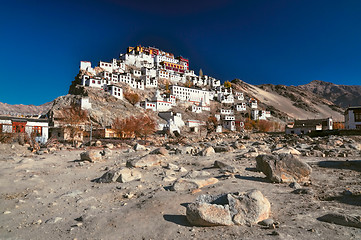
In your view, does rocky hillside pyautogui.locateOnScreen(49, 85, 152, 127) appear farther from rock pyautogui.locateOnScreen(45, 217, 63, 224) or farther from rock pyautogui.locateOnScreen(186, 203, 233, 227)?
rock pyautogui.locateOnScreen(186, 203, 233, 227)

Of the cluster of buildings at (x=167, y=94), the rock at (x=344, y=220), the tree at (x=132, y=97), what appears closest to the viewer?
the rock at (x=344, y=220)

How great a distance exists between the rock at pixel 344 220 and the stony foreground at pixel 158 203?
0.20 feet

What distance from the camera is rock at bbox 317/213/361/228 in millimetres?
4078

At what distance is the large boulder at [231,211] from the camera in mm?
4504

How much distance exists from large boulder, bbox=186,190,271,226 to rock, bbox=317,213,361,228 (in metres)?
1.18

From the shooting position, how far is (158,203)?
6094 mm

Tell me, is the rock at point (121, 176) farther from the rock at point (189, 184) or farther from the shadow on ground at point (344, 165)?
the shadow on ground at point (344, 165)

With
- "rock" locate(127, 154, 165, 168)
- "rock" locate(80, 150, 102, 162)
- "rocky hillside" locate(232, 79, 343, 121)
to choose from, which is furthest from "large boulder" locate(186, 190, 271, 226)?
"rocky hillside" locate(232, 79, 343, 121)

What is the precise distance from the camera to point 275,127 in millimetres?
102062

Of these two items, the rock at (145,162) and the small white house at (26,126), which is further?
the small white house at (26,126)

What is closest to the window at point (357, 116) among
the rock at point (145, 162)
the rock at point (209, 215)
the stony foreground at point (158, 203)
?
the stony foreground at point (158, 203)

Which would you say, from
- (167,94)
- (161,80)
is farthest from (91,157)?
(161,80)

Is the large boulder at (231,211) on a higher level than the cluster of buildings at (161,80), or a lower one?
lower

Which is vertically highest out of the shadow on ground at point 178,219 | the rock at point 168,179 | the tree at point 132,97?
the tree at point 132,97
